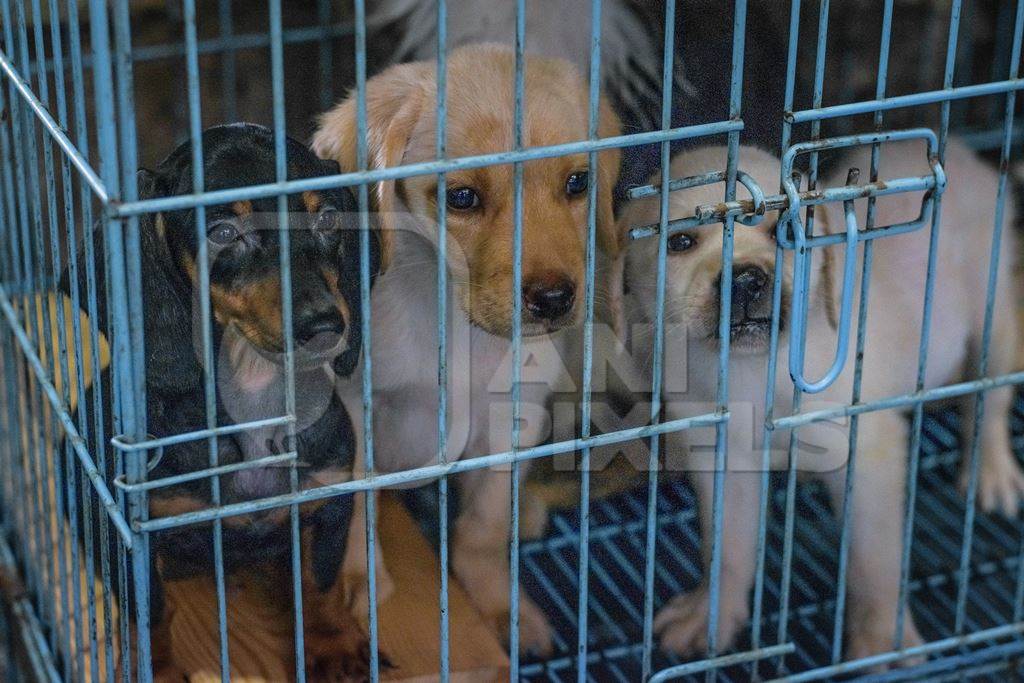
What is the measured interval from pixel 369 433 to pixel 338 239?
28cm

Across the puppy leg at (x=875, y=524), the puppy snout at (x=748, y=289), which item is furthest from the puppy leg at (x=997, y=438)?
the puppy snout at (x=748, y=289)

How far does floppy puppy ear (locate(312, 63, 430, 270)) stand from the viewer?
1696 millimetres

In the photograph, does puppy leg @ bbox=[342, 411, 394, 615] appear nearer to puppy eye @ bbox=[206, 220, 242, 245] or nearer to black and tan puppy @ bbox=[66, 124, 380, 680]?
black and tan puppy @ bbox=[66, 124, 380, 680]

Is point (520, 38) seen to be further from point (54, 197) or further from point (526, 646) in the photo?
point (526, 646)

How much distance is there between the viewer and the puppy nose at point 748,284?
180 cm

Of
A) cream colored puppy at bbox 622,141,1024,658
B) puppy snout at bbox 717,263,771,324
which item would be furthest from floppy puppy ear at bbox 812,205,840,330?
puppy snout at bbox 717,263,771,324

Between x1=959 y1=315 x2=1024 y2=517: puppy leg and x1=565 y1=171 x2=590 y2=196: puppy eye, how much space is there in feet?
3.42

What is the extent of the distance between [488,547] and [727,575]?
386 millimetres

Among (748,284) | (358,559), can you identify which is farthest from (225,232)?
(748,284)

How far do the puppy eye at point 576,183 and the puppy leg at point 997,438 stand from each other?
104 centimetres

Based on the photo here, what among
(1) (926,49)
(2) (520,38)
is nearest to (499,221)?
(2) (520,38)

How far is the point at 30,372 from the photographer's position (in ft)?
6.88

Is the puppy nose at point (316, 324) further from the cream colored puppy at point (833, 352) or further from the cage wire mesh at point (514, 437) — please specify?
the cream colored puppy at point (833, 352)

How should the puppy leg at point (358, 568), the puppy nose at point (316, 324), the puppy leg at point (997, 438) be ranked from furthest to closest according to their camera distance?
the puppy leg at point (997, 438)
the puppy leg at point (358, 568)
the puppy nose at point (316, 324)
